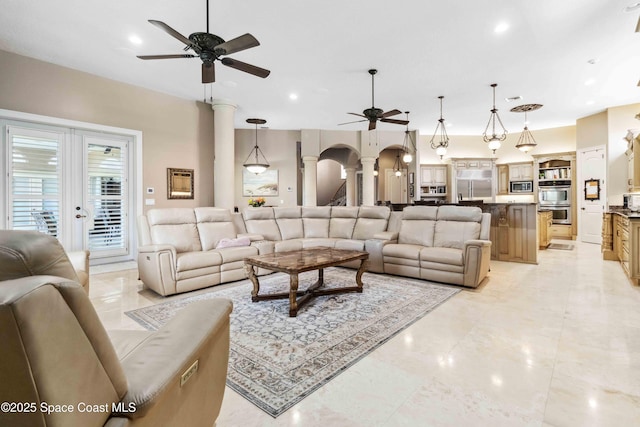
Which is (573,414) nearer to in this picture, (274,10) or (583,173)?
(274,10)

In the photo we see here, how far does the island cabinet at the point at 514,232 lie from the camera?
205 inches

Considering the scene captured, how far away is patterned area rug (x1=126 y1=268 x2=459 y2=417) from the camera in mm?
1861

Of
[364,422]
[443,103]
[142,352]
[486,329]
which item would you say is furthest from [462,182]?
[142,352]

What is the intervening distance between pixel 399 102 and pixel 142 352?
663cm

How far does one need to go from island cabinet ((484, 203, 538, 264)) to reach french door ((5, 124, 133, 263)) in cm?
662

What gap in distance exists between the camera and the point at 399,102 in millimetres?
6566

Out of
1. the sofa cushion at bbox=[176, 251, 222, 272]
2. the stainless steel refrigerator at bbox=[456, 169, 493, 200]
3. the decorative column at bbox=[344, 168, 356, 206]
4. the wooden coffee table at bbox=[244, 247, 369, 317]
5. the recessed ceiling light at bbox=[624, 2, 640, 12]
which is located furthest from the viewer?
the decorative column at bbox=[344, 168, 356, 206]

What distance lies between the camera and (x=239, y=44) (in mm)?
2809

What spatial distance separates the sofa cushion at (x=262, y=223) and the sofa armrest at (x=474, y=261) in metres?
2.94

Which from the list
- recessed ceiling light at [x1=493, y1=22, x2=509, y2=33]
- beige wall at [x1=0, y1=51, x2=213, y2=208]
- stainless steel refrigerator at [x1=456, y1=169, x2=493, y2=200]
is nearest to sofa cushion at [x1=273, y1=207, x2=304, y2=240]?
beige wall at [x1=0, y1=51, x2=213, y2=208]

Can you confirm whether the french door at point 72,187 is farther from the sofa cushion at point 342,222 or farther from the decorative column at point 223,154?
the sofa cushion at point 342,222

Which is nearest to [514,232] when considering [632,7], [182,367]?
[632,7]

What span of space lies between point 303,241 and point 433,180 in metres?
6.58

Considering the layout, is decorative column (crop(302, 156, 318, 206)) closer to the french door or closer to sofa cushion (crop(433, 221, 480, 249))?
the french door
